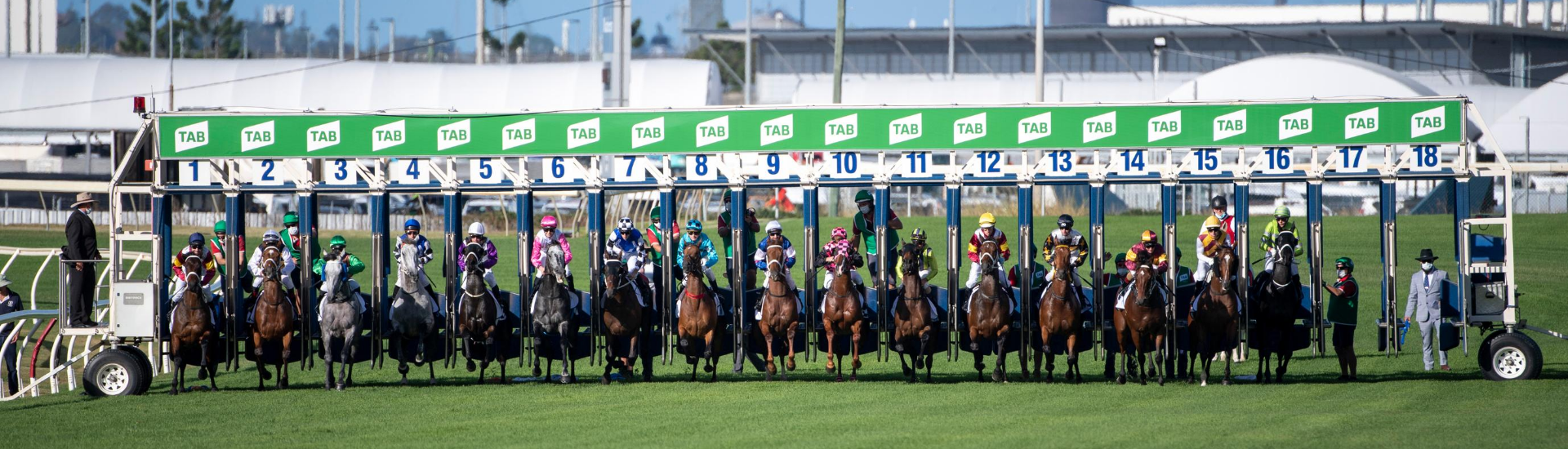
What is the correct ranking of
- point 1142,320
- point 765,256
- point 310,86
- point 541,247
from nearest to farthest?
1. point 1142,320
2. point 541,247
3. point 765,256
4. point 310,86

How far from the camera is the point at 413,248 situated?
510 inches

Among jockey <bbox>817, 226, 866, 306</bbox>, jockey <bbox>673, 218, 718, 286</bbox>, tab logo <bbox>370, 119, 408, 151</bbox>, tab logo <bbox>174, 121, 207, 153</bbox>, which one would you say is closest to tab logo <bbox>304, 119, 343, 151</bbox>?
tab logo <bbox>370, 119, 408, 151</bbox>

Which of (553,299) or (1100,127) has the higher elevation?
(1100,127)

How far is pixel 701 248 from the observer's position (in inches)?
544

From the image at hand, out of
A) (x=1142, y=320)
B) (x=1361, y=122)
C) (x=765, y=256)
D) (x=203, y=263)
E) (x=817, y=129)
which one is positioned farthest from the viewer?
(x=765, y=256)

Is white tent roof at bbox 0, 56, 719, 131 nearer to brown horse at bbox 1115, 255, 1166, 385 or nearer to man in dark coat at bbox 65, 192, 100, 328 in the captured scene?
man in dark coat at bbox 65, 192, 100, 328

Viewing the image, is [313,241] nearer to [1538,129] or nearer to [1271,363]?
[1271,363]

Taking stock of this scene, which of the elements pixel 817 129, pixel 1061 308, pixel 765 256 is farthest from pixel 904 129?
pixel 1061 308

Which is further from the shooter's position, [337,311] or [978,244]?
[978,244]

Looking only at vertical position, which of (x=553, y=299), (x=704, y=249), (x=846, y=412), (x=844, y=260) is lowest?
(x=846, y=412)

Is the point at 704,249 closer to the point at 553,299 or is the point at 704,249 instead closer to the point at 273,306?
the point at 553,299

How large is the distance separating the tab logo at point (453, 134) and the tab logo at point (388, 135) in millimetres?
341

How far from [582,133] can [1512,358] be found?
882 centimetres

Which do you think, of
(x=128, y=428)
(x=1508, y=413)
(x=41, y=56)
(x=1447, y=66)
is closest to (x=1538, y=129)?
(x=1447, y=66)
